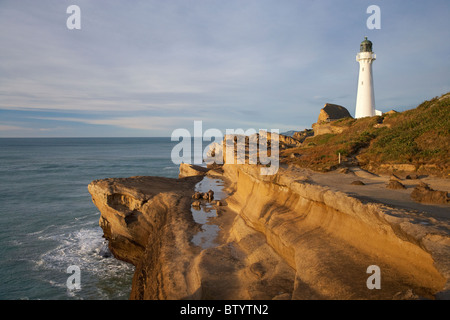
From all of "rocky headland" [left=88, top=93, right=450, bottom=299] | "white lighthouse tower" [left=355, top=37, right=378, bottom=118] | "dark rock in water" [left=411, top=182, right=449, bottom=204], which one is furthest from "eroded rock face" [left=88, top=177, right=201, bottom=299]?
"white lighthouse tower" [left=355, top=37, right=378, bottom=118]

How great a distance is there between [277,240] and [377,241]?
3013mm

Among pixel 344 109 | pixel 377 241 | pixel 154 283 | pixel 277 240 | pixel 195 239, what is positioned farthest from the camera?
pixel 344 109

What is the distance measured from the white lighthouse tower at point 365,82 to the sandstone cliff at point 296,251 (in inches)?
1039

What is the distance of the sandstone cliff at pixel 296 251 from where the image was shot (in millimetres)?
5410

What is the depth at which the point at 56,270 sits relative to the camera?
13.4m

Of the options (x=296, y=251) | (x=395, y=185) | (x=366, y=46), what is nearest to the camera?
(x=296, y=251)

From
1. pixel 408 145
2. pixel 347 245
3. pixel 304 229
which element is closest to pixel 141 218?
pixel 304 229

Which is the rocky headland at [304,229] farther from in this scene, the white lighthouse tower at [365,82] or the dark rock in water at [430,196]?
the white lighthouse tower at [365,82]

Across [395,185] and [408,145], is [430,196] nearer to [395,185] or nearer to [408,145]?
[395,185]

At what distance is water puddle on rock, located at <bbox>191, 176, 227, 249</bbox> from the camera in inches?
403

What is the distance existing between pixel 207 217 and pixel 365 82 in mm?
29827

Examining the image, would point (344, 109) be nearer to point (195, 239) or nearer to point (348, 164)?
point (348, 164)

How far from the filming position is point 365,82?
3359cm
